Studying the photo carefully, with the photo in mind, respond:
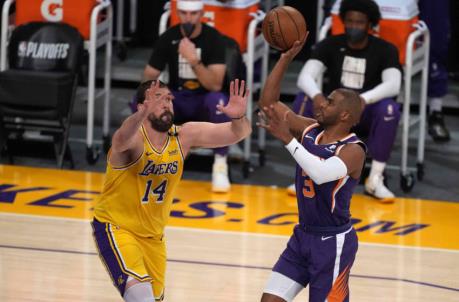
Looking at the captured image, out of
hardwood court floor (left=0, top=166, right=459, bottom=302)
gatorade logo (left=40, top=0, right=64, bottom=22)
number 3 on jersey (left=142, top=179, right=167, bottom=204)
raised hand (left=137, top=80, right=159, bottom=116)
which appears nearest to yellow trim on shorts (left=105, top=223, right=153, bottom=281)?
number 3 on jersey (left=142, top=179, right=167, bottom=204)

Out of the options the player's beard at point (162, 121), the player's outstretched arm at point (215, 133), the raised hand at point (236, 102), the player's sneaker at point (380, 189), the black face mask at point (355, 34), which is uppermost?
the raised hand at point (236, 102)

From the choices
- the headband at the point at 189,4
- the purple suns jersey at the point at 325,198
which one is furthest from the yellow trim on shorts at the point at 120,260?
the headband at the point at 189,4

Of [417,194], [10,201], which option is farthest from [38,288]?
[417,194]

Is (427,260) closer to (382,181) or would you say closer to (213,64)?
(382,181)

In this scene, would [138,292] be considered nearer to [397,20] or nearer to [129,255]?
[129,255]

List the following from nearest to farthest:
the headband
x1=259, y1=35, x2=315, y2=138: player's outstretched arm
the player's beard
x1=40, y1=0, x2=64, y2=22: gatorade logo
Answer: the player's beard
x1=259, y1=35, x2=315, y2=138: player's outstretched arm
the headband
x1=40, y1=0, x2=64, y2=22: gatorade logo

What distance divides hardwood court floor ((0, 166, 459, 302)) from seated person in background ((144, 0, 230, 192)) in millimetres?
608

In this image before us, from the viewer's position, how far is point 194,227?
29.0ft

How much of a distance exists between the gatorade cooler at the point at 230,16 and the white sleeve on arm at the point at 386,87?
144 centimetres

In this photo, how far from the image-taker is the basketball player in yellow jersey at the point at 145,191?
5.89 m

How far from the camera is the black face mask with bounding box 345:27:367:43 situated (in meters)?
9.57

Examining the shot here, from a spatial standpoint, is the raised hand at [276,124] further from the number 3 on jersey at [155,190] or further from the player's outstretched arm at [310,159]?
the number 3 on jersey at [155,190]

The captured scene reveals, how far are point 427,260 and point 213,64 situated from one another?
2608mm

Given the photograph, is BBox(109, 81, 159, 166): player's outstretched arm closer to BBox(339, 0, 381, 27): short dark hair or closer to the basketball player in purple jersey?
the basketball player in purple jersey
